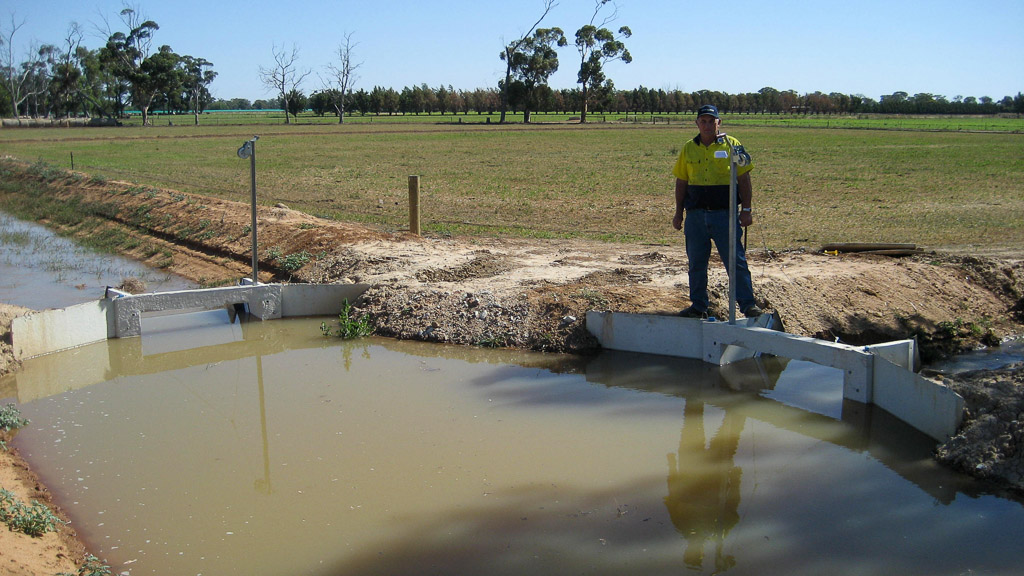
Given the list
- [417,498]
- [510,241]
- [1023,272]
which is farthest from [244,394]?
[1023,272]

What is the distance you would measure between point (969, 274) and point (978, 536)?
5.69 m

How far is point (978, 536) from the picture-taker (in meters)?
4.79

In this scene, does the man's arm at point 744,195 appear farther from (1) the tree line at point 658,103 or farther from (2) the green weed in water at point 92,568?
(1) the tree line at point 658,103

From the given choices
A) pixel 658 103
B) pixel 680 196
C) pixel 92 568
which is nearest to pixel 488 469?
pixel 92 568

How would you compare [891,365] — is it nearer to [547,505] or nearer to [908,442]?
[908,442]

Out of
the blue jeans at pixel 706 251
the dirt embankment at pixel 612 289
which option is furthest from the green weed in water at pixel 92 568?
the blue jeans at pixel 706 251

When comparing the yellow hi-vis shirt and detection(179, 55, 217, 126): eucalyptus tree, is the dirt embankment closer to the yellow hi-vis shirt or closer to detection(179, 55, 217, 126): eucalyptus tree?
the yellow hi-vis shirt

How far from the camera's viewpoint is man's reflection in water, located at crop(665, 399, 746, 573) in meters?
4.84

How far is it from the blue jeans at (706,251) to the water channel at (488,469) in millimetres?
658

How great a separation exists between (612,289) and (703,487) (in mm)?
3749

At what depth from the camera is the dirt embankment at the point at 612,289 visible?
27.6ft

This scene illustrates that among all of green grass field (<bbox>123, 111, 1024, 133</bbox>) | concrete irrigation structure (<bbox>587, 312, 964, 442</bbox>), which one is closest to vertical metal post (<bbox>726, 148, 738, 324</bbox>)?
concrete irrigation structure (<bbox>587, 312, 964, 442</bbox>)

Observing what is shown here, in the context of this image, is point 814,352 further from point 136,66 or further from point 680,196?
point 136,66

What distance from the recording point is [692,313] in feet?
26.5
